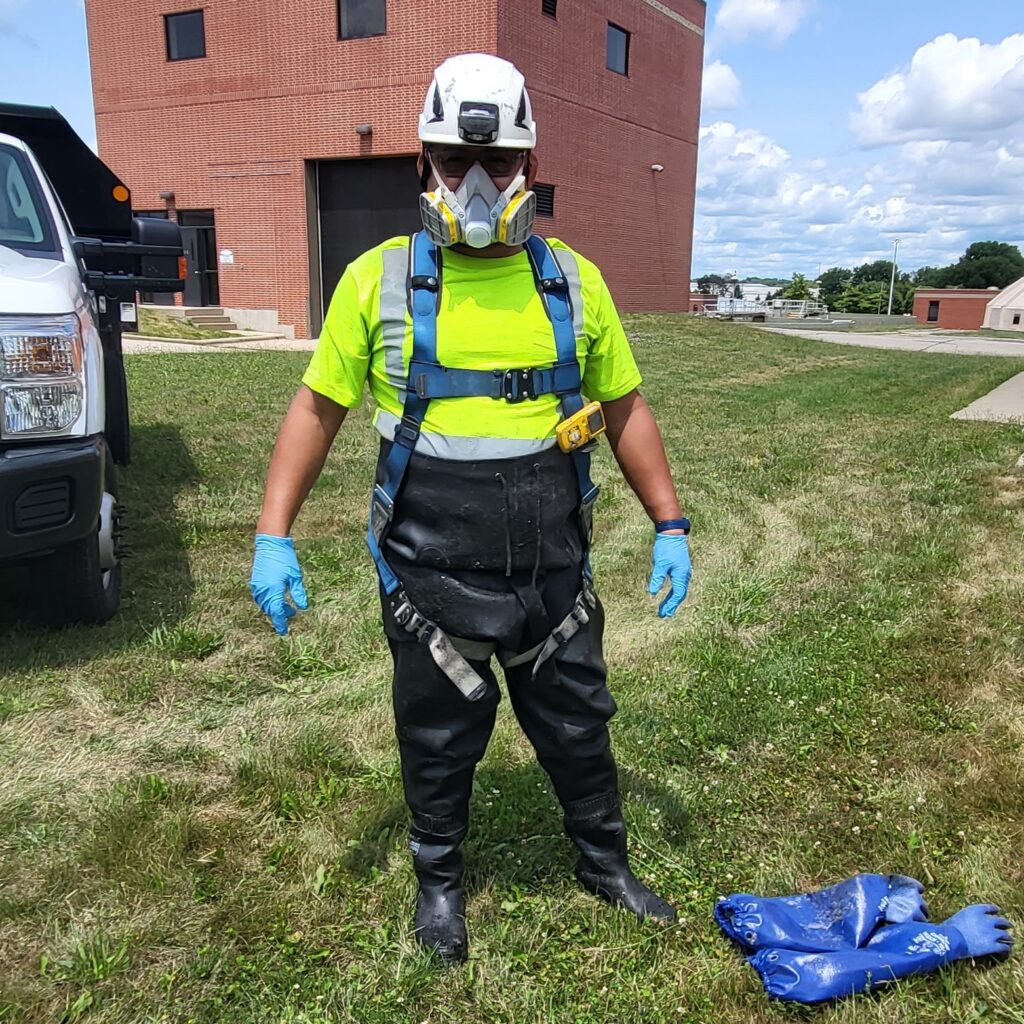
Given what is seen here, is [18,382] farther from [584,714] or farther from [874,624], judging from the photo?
[874,624]

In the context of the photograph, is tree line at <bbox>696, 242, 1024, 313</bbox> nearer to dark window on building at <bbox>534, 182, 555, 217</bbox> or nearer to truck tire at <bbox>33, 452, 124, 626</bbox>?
dark window on building at <bbox>534, 182, 555, 217</bbox>

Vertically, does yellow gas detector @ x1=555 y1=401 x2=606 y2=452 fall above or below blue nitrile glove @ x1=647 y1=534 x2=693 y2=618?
above

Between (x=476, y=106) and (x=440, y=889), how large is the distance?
1.91 m

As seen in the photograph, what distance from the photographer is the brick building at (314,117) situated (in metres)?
20.0

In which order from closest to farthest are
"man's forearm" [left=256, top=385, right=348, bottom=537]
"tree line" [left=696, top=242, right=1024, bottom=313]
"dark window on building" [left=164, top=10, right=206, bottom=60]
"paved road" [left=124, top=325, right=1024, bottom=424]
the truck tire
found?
"man's forearm" [left=256, top=385, right=348, bottom=537] < the truck tire < "paved road" [left=124, top=325, right=1024, bottom=424] < "dark window on building" [left=164, top=10, right=206, bottom=60] < "tree line" [left=696, top=242, right=1024, bottom=313]

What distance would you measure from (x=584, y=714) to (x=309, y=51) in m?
21.6

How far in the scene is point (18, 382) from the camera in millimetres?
3328

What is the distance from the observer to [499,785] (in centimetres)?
303

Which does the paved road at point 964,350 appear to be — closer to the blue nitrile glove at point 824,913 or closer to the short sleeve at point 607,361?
the blue nitrile glove at point 824,913

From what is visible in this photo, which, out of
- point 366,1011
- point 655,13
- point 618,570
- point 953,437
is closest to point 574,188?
point 655,13

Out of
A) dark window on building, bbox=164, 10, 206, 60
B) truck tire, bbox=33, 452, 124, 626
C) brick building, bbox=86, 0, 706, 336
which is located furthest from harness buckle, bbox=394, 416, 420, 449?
dark window on building, bbox=164, 10, 206, 60

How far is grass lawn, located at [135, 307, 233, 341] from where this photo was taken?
18.5m

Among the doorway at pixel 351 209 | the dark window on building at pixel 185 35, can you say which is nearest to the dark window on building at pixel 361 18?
the doorway at pixel 351 209

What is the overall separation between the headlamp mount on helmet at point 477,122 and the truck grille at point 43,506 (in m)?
2.18
